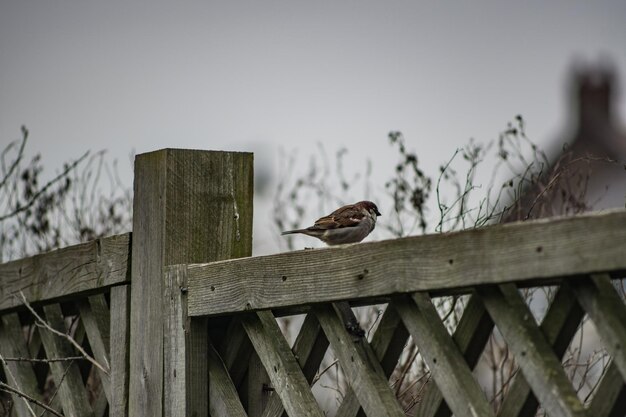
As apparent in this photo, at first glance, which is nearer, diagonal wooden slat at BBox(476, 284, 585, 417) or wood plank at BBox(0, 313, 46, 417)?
diagonal wooden slat at BBox(476, 284, 585, 417)

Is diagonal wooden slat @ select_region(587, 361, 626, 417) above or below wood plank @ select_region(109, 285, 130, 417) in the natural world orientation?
below

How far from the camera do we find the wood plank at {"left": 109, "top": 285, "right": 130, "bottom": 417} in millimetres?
3969

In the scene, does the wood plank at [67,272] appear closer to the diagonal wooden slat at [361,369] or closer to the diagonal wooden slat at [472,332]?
the diagonal wooden slat at [361,369]

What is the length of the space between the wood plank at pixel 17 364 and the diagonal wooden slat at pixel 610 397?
2.84m

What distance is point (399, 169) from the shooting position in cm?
558

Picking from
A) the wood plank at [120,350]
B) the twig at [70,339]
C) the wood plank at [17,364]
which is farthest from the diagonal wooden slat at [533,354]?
the wood plank at [17,364]

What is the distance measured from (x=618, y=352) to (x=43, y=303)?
9.51 ft

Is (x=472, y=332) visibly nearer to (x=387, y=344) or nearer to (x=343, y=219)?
(x=387, y=344)

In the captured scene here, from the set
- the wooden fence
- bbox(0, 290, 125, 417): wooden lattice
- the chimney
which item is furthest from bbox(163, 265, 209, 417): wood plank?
the chimney

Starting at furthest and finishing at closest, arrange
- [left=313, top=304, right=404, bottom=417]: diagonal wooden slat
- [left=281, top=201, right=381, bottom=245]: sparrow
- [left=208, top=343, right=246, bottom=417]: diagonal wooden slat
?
1. [left=281, top=201, right=381, bottom=245]: sparrow
2. [left=208, top=343, right=246, bottom=417]: diagonal wooden slat
3. [left=313, top=304, right=404, bottom=417]: diagonal wooden slat

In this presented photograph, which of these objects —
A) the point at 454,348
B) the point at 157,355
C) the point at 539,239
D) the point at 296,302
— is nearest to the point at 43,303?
the point at 157,355

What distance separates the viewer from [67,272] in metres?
4.40

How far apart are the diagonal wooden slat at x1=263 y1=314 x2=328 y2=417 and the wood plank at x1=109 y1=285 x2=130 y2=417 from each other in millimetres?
838

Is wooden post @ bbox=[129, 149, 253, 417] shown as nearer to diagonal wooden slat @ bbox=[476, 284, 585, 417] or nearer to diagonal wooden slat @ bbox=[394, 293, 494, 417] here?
diagonal wooden slat @ bbox=[394, 293, 494, 417]
